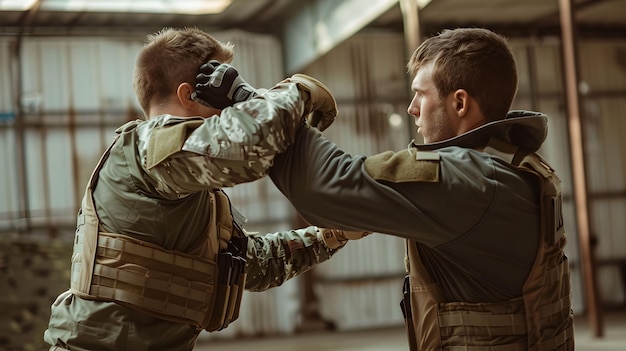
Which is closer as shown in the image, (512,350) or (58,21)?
(512,350)

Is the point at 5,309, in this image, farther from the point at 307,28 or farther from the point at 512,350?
the point at 307,28

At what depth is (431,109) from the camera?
1942 millimetres

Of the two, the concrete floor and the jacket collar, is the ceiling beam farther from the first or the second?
the jacket collar

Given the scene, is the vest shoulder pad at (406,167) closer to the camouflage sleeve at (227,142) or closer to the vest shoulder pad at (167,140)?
the camouflage sleeve at (227,142)

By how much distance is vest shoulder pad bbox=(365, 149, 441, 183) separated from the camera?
171 cm

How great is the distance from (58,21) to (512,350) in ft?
34.1

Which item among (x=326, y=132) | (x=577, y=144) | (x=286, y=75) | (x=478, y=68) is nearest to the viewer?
(x=478, y=68)

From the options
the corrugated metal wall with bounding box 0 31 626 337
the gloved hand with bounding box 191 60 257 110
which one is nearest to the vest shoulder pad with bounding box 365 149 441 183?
the gloved hand with bounding box 191 60 257 110

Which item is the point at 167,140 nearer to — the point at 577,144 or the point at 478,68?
the point at 478,68

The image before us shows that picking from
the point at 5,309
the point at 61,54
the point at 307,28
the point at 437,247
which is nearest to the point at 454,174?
the point at 437,247

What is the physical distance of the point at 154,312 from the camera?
2.21 metres

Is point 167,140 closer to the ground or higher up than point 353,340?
higher up

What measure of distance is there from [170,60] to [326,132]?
9.51 metres

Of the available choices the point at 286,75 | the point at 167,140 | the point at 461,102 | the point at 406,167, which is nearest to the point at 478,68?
the point at 461,102
